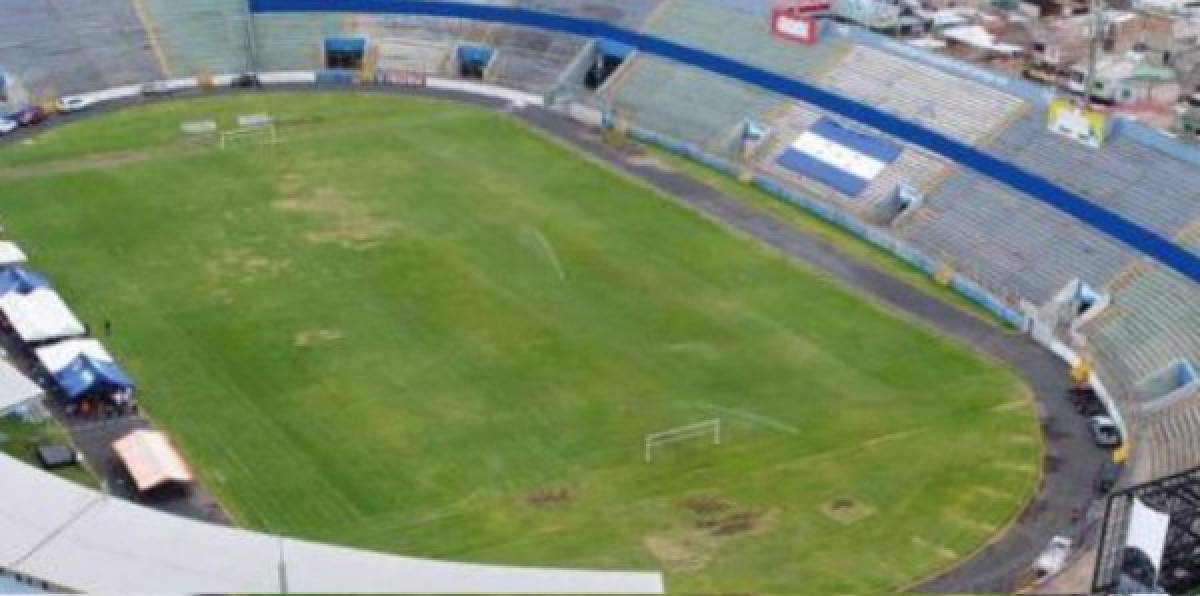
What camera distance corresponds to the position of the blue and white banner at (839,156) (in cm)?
9731

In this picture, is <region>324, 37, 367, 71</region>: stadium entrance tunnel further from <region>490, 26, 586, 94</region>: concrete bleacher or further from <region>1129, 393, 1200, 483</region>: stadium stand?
<region>1129, 393, 1200, 483</region>: stadium stand

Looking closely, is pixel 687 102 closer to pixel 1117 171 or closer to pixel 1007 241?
pixel 1007 241

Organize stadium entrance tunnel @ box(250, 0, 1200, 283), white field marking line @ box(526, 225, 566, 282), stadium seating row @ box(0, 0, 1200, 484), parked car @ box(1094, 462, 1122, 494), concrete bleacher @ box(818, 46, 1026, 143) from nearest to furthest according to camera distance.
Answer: parked car @ box(1094, 462, 1122, 494) → stadium seating row @ box(0, 0, 1200, 484) → stadium entrance tunnel @ box(250, 0, 1200, 283) → white field marking line @ box(526, 225, 566, 282) → concrete bleacher @ box(818, 46, 1026, 143)

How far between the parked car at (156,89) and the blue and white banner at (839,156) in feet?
143

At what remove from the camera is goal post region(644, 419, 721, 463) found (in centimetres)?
6812

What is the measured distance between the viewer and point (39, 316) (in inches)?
2982

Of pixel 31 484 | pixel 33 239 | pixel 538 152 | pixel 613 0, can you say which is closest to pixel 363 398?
pixel 31 484

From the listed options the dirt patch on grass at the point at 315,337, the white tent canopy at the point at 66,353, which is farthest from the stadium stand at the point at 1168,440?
the white tent canopy at the point at 66,353

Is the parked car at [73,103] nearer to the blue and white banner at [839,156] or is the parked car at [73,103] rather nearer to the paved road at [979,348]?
the paved road at [979,348]

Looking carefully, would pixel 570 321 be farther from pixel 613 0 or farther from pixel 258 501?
pixel 613 0

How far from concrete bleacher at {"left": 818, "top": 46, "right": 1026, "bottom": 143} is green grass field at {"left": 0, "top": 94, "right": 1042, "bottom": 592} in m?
15.6

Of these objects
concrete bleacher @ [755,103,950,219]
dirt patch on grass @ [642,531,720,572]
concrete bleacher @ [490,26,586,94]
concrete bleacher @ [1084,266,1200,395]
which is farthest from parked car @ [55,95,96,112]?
concrete bleacher @ [1084,266,1200,395]

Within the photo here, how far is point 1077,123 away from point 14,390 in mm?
56879

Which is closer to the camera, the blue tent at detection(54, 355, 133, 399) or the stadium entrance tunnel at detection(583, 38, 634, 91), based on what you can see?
the blue tent at detection(54, 355, 133, 399)
